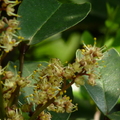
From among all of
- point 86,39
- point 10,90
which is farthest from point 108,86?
point 86,39

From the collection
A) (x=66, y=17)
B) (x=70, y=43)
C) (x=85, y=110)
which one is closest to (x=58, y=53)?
(x=70, y=43)

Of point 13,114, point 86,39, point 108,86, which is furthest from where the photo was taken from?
point 86,39

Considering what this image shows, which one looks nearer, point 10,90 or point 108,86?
point 10,90

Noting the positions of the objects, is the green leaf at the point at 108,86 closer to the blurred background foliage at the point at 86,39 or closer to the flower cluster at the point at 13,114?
the flower cluster at the point at 13,114

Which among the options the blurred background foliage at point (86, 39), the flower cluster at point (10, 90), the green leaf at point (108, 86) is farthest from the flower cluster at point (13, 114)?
the blurred background foliage at point (86, 39)

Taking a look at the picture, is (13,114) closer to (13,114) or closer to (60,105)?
(13,114)

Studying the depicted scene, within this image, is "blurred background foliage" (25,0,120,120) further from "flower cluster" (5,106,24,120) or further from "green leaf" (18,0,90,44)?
"flower cluster" (5,106,24,120)

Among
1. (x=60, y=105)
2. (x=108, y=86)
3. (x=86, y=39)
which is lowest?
(x=86, y=39)
